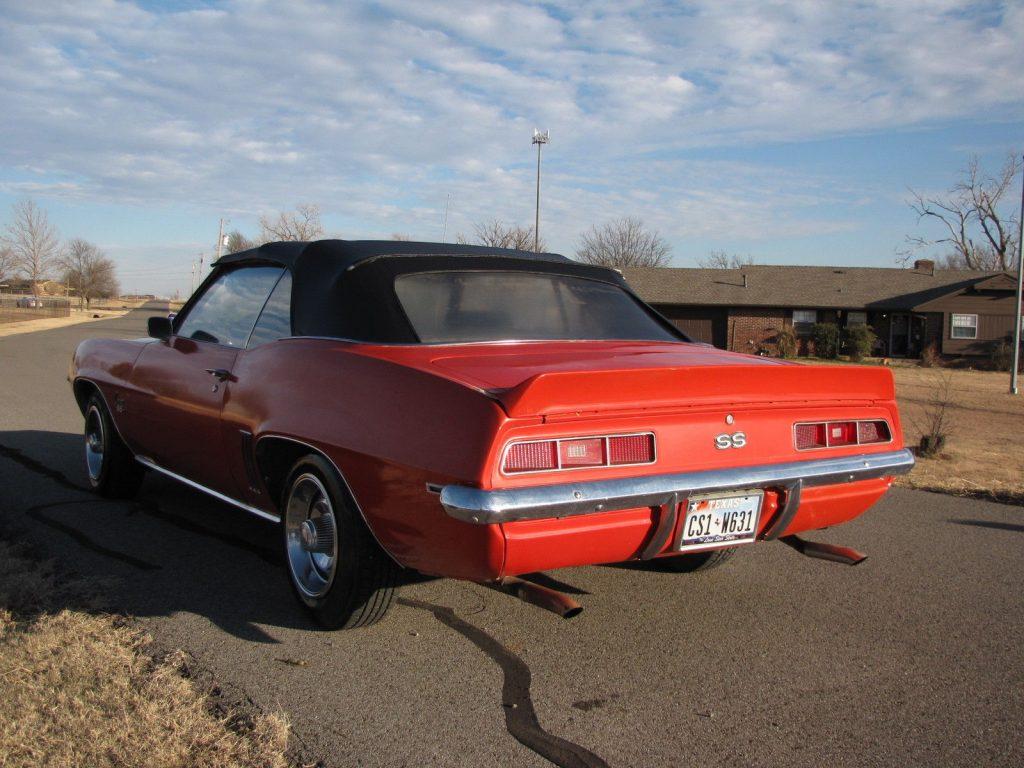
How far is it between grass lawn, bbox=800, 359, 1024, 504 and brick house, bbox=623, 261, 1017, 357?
11.8 meters

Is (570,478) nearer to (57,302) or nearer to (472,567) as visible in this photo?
(472,567)

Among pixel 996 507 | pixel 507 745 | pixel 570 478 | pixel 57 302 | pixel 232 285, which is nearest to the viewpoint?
pixel 507 745

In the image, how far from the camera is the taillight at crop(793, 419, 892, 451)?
3.55 metres

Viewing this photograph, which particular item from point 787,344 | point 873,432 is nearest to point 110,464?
point 873,432

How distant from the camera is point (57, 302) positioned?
86.2 metres

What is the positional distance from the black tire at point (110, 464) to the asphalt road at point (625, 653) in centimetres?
38

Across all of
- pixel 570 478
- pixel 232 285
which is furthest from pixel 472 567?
pixel 232 285

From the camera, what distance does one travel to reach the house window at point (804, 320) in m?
41.7

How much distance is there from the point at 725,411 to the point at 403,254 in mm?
1628

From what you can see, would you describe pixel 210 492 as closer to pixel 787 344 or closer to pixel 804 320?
pixel 787 344

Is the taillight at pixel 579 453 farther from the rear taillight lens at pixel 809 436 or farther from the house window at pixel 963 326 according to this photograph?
the house window at pixel 963 326

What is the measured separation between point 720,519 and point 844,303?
134 ft

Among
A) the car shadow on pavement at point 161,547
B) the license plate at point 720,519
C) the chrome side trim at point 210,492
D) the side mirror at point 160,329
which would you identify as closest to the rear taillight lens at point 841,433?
the license plate at point 720,519

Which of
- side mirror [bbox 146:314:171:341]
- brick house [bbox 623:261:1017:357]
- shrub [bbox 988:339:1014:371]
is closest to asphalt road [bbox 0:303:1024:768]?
side mirror [bbox 146:314:171:341]
